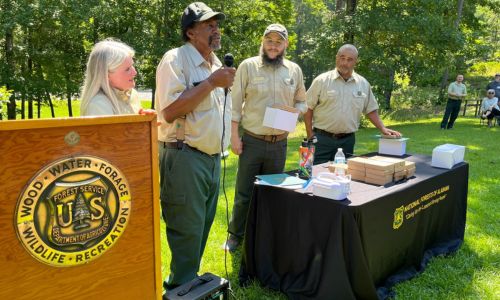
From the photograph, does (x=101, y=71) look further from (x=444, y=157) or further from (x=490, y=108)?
(x=490, y=108)

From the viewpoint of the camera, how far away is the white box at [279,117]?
3.08m

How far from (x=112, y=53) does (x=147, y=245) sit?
0.90m

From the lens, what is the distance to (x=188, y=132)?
2346 mm

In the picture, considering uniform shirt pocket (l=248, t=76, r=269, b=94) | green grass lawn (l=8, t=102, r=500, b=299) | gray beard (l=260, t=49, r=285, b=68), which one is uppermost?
gray beard (l=260, t=49, r=285, b=68)

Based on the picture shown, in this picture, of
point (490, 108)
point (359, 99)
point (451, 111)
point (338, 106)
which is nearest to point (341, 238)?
point (338, 106)

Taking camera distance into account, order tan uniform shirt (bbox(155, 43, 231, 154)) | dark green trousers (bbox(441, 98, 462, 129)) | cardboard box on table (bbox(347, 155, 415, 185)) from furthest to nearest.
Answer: dark green trousers (bbox(441, 98, 462, 129)) → cardboard box on table (bbox(347, 155, 415, 185)) → tan uniform shirt (bbox(155, 43, 231, 154))

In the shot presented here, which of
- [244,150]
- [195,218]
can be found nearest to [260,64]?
[244,150]

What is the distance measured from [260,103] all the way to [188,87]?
1092 mm

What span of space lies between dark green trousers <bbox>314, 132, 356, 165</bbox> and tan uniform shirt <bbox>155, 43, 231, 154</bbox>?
1.88 metres

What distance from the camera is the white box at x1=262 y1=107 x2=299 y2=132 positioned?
308 centimetres

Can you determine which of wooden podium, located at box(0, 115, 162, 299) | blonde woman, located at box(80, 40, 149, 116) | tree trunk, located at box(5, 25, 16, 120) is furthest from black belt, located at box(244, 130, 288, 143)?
tree trunk, located at box(5, 25, 16, 120)

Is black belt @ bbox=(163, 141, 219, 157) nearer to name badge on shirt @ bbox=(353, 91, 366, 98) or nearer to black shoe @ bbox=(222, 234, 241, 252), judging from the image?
black shoe @ bbox=(222, 234, 241, 252)

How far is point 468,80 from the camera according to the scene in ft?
96.6

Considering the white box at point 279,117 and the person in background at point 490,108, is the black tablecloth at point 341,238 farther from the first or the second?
the person in background at point 490,108
